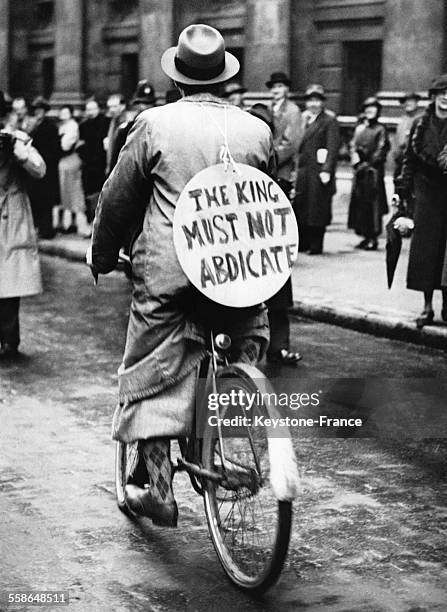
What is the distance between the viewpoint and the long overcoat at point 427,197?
1077cm

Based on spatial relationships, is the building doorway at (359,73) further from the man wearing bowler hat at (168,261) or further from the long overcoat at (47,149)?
the man wearing bowler hat at (168,261)

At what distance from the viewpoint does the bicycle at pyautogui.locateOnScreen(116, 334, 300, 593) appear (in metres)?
4.68

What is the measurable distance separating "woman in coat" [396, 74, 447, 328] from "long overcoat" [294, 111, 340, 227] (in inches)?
198

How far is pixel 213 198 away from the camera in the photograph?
4.95 meters

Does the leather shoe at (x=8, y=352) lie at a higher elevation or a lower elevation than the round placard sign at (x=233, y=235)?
lower

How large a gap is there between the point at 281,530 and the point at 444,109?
6.77 meters

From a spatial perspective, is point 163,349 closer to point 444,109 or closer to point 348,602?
point 348,602

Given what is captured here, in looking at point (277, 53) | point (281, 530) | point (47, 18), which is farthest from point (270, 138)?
point (47, 18)

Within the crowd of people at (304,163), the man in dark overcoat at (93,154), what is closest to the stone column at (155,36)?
the crowd of people at (304,163)

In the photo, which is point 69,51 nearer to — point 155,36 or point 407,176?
point 155,36

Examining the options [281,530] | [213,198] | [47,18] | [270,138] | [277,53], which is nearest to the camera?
[281,530]

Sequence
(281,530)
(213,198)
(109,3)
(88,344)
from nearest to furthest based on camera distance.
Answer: (281,530), (213,198), (88,344), (109,3)

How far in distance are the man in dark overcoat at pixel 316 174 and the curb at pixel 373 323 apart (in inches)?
156

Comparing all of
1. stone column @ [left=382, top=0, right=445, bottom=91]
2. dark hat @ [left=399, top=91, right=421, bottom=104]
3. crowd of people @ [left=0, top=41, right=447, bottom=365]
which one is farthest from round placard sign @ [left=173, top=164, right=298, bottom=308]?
stone column @ [left=382, top=0, right=445, bottom=91]
